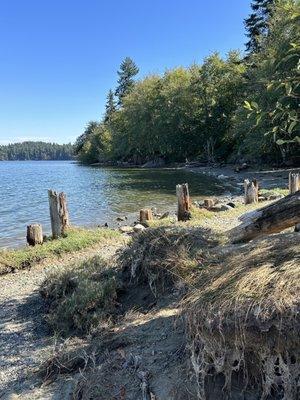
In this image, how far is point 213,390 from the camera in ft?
A: 11.8

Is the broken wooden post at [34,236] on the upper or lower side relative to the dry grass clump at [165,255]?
lower

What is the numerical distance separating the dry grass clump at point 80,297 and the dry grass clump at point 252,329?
2.41 m

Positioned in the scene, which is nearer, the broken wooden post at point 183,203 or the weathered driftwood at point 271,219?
→ the weathered driftwood at point 271,219

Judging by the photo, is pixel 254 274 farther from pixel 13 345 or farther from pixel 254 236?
pixel 13 345

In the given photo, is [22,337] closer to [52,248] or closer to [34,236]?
[52,248]

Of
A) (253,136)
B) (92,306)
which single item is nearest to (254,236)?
(92,306)

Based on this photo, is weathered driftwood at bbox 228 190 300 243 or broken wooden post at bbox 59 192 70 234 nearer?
weathered driftwood at bbox 228 190 300 243

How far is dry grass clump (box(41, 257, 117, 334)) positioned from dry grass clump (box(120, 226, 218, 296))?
440mm

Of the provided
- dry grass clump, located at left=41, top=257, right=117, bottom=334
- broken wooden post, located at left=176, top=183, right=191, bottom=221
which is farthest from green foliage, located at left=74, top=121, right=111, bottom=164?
dry grass clump, located at left=41, top=257, right=117, bottom=334

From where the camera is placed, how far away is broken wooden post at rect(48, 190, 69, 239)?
12.6m

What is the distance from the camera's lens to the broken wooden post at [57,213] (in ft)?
41.2

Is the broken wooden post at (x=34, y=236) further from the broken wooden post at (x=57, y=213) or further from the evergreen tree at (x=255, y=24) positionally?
the evergreen tree at (x=255, y=24)

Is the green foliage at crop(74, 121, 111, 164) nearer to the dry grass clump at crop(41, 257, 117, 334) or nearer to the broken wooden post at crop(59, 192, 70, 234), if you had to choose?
the broken wooden post at crop(59, 192, 70, 234)

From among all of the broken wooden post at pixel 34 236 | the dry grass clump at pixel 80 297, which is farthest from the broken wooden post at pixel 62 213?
the dry grass clump at pixel 80 297
